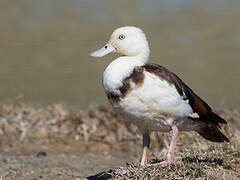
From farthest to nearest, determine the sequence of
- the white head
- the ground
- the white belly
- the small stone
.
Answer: the small stone
the ground
the white head
the white belly

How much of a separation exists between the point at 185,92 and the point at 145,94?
0.55 m

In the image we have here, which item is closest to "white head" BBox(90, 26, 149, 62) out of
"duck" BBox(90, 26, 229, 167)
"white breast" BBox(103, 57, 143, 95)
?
"duck" BBox(90, 26, 229, 167)

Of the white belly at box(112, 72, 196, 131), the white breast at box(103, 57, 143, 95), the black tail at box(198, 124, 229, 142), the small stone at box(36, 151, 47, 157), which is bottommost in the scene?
the small stone at box(36, 151, 47, 157)

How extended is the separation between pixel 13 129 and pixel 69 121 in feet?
3.05

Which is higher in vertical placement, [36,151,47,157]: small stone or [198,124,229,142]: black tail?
[198,124,229,142]: black tail

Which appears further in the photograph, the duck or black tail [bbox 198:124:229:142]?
black tail [bbox 198:124:229:142]

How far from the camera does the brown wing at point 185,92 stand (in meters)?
5.73

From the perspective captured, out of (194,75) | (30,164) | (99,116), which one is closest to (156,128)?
(30,164)

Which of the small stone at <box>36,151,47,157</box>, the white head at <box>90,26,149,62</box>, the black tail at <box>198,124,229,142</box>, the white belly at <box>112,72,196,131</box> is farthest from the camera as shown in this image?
the small stone at <box>36,151,47,157</box>

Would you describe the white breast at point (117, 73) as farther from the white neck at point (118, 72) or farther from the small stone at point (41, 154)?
the small stone at point (41, 154)

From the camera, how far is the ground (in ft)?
22.5

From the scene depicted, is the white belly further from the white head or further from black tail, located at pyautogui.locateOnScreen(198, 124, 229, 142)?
black tail, located at pyautogui.locateOnScreen(198, 124, 229, 142)

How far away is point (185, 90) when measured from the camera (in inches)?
234

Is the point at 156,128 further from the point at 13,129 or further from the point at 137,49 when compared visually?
the point at 13,129
